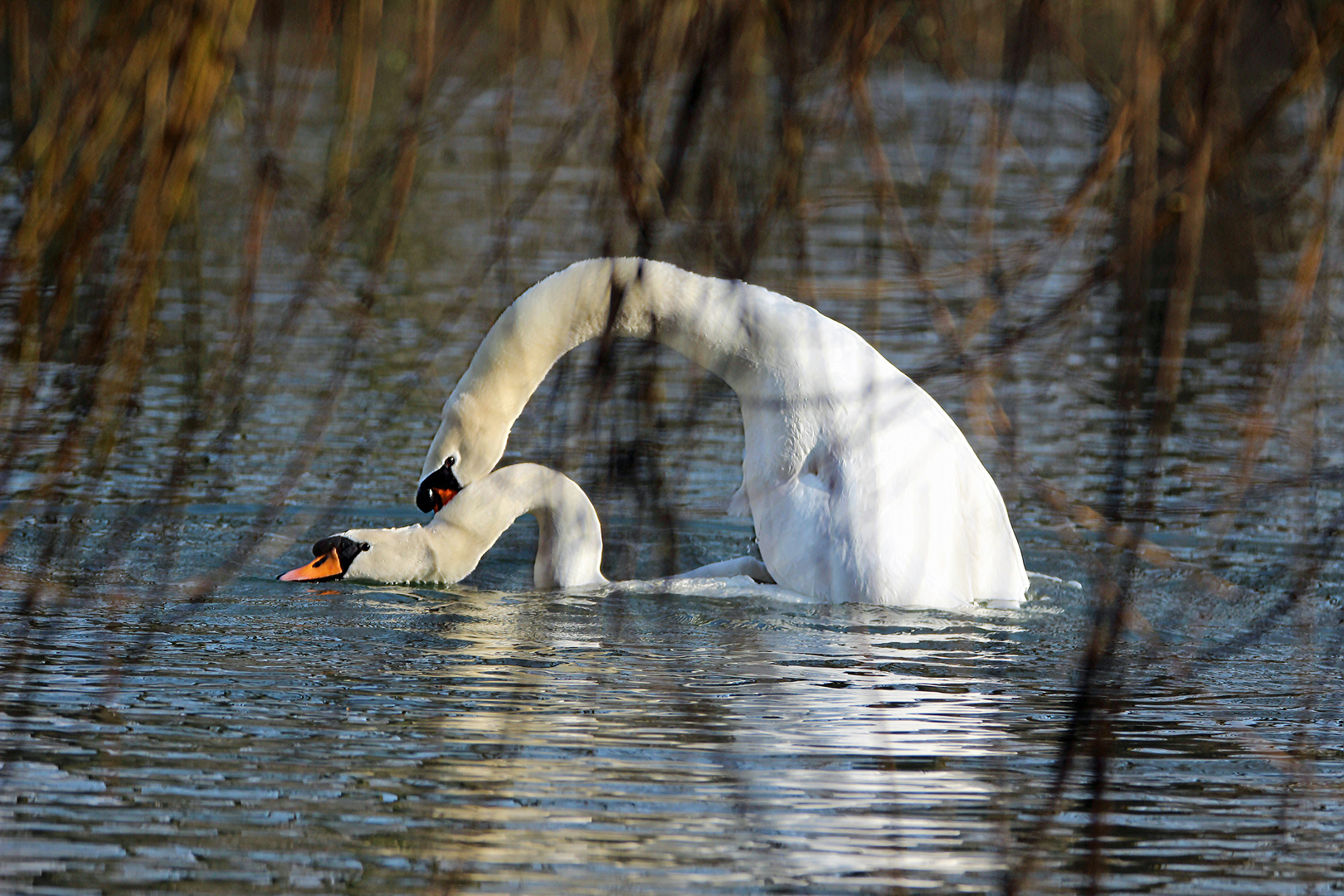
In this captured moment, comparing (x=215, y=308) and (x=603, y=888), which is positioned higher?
(x=215, y=308)

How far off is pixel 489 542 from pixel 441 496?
0.93ft

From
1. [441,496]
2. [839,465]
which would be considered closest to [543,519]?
[441,496]

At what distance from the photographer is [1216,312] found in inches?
470

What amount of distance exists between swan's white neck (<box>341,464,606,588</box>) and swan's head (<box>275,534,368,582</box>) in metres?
0.03

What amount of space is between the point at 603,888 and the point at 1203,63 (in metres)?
2.06

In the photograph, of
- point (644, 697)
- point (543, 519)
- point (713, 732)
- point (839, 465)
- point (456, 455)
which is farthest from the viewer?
point (543, 519)

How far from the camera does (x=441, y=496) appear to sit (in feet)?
22.6

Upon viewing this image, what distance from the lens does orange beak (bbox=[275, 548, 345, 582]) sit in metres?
6.61

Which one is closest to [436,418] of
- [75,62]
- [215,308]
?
[215,308]

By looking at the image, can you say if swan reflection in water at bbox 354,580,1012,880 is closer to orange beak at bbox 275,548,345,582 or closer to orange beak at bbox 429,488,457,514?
orange beak at bbox 275,548,345,582

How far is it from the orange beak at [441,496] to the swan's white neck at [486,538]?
23 mm

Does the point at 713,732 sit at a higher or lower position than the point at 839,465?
lower

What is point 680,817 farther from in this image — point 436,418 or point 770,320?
→ point 436,418

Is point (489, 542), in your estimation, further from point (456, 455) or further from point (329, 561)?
point (329, 561)
